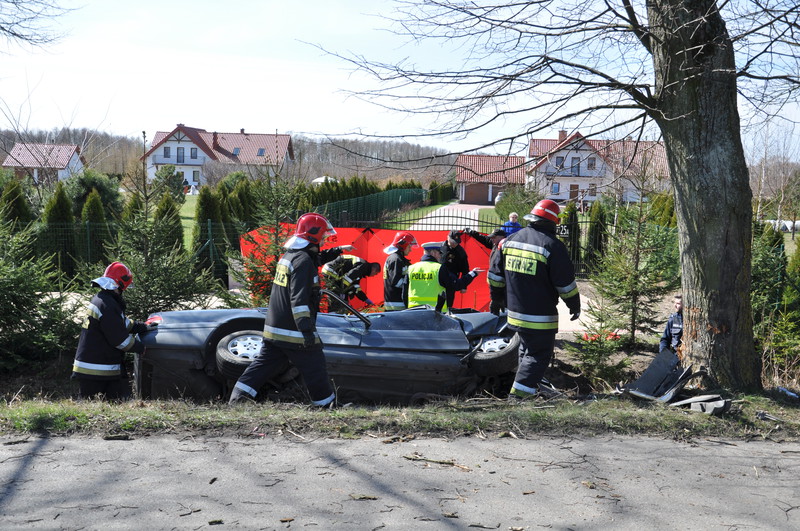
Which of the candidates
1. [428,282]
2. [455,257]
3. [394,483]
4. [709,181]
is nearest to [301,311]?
[394,483]

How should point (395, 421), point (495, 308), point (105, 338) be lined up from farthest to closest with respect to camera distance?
1. point (495, 308)
2. point (105, 338)
3. point (395, 421)

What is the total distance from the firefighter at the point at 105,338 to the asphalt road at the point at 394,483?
2123 mm

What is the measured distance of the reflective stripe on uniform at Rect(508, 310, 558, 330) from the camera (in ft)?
19.4

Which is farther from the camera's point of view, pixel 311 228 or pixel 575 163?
pixel 575 163

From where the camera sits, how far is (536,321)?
5918mm

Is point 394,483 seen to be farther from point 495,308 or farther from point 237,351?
point 495,308

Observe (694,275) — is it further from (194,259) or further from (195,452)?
(194,259)

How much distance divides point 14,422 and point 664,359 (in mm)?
4863

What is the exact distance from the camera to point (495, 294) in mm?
8281

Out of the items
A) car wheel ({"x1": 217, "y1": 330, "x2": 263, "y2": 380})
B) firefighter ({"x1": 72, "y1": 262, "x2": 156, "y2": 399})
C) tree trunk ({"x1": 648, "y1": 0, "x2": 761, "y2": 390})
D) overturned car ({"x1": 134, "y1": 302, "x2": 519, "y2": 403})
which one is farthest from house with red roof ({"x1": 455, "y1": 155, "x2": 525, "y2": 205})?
firefighter ({"x1": 72, "y1": 262, "x2": 156, "y2": 399})

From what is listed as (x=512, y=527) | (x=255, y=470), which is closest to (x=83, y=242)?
(x=255, y=470)

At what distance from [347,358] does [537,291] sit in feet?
5.71

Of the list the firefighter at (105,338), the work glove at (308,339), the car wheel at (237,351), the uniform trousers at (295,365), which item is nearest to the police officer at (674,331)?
the uniform trousers at (295,365)

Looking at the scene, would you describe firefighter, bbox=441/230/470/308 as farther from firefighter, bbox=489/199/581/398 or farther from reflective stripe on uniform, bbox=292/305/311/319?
reflective stripe on uniform, bbox=292/305/311/319
